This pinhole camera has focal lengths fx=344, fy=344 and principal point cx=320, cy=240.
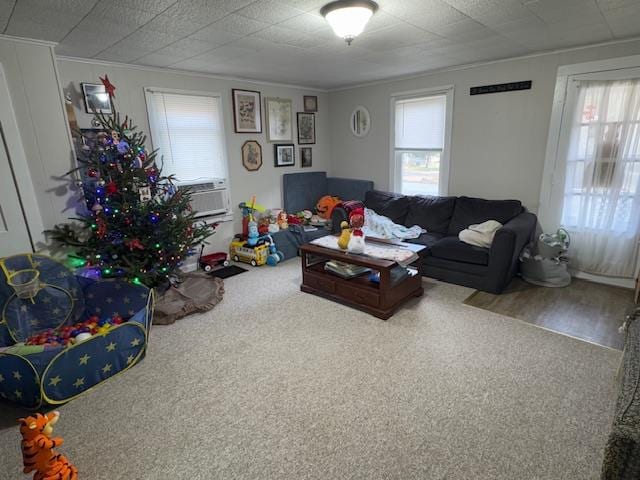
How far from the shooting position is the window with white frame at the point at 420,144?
452cm

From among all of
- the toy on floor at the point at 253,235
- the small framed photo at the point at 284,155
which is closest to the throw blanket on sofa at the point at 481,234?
the toy on floor at the point at 253,235

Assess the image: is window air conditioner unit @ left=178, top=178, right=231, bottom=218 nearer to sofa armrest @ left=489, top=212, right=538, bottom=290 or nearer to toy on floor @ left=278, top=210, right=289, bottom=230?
toy on floor @ left=278, top=210, right=289, bottom=230

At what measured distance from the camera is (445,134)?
4.44 meters

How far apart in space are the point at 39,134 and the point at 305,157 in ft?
11.3

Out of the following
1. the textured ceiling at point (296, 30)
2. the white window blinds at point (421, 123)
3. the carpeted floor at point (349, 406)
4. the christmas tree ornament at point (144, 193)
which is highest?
the textured ceiling at point (296, 30)

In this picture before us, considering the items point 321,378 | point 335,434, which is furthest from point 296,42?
point 335,434

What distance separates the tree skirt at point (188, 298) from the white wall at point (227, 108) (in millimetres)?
910

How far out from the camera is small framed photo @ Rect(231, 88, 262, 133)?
178 inches

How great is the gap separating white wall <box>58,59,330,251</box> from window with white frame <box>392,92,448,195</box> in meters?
1.40

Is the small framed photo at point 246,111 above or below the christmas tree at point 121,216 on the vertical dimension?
above

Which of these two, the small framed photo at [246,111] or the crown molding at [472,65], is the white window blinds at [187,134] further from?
the crown molding at [472,65]

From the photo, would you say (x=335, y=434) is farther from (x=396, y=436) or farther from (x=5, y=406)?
(x=5, y=406)

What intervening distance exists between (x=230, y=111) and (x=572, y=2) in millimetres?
3621

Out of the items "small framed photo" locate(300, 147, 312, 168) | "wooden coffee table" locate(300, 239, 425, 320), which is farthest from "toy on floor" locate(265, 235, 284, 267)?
"small framed photo" locate(300, 147, 312, 168)
